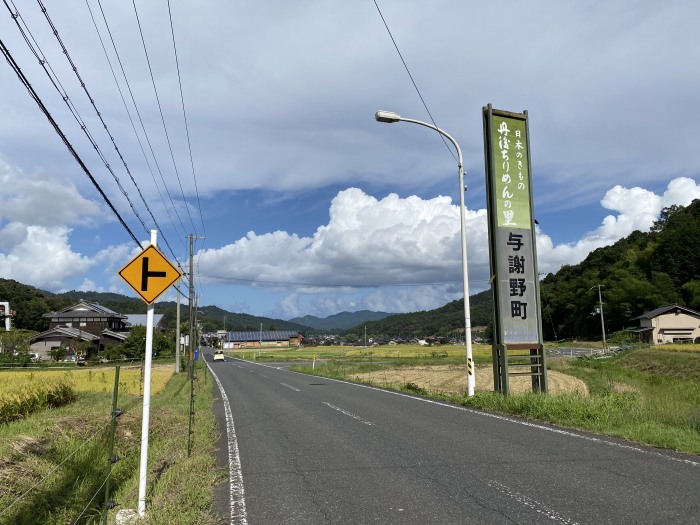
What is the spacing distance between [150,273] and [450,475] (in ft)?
14.1

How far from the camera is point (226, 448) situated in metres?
8.27

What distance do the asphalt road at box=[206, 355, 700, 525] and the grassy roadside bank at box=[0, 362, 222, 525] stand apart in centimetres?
44

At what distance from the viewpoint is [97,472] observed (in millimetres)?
7660

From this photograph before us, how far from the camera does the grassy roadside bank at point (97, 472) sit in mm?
5345

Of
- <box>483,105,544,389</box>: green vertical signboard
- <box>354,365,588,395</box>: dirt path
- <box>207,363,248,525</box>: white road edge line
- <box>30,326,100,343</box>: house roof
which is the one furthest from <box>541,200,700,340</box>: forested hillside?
<box>207,363,248,525</box>: white road edge line

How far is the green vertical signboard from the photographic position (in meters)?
13.4

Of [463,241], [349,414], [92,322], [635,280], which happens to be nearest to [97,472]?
[349,414]

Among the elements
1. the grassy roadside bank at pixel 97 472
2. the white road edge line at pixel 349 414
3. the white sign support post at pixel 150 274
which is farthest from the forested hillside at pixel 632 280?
the white sign support post at pixel 150 274

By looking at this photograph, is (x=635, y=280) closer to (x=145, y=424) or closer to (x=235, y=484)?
(x=235, y=484)

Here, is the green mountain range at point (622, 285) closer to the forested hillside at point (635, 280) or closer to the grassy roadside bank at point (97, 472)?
the forested hillside at point (635, 280)

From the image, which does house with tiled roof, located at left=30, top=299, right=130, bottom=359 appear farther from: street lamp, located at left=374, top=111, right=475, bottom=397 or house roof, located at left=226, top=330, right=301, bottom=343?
house roof, located at left=226, top=330, right=301, bottom=343

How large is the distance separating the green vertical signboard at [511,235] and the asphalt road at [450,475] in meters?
4.08

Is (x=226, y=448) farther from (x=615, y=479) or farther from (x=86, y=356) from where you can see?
(x=86, y=356)

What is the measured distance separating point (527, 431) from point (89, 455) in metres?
7.56
